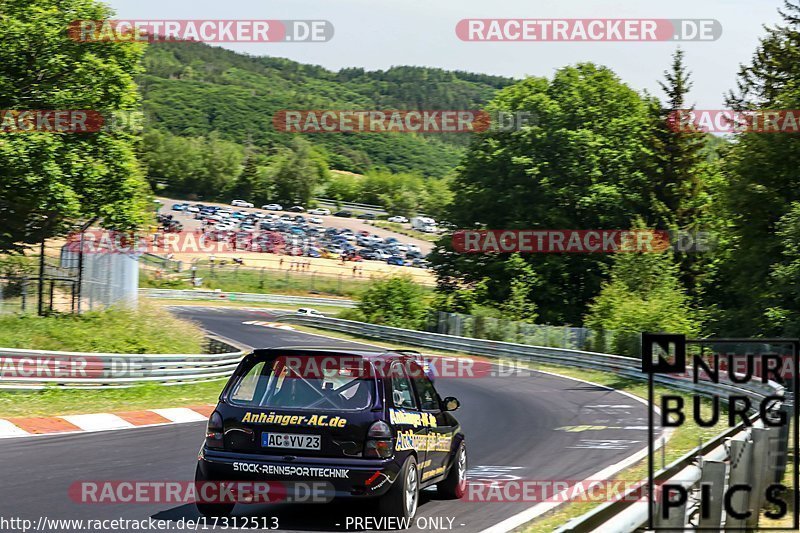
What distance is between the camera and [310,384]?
956cm

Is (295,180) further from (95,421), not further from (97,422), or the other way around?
(97,422)

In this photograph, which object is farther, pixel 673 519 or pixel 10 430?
pixel 10 430

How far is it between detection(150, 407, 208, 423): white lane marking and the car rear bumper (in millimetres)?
10409

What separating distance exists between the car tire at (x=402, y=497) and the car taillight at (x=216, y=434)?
1.56m

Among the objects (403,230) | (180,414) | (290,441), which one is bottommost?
(180,414)

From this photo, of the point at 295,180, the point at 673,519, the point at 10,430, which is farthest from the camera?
the point at 295,180

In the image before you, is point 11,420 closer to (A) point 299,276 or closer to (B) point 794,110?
(B) point 794,110

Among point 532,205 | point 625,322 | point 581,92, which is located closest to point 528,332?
point 625,322

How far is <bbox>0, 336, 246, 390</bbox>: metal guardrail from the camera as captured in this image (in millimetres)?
20453

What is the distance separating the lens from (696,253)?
187 ft

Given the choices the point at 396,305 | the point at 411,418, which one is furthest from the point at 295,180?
the point at 411,418

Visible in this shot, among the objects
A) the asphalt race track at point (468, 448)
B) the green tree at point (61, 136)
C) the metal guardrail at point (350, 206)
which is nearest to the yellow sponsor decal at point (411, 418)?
the asphalt race track at point (468, 448)

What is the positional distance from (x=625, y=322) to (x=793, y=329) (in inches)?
353

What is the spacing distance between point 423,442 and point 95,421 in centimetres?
963
